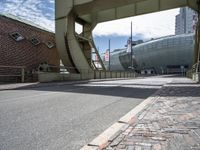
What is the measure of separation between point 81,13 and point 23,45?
7.88m

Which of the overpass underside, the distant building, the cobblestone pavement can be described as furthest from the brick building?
the distant building

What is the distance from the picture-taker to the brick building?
21.6 metres

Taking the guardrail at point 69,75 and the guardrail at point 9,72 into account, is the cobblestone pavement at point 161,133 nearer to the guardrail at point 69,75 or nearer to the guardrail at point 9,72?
the guardrail at point 9,72

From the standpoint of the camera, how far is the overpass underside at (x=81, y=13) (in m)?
25.1

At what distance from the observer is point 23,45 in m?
24.0

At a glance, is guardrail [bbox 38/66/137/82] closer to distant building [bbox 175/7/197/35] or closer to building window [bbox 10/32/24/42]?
building window [bbox 10/32/24/42]

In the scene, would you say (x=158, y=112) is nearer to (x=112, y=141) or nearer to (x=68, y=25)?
(x=112, y=141)

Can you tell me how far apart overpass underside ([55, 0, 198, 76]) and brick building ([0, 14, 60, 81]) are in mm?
1640

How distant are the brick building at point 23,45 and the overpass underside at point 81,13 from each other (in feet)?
5.38

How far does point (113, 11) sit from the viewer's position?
98.3 ft

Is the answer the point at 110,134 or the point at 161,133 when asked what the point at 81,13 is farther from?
the point at 161,133

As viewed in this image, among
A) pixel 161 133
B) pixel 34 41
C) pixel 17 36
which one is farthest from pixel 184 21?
pixel 161 133

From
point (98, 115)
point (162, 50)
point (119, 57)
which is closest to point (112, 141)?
point (98, 115)

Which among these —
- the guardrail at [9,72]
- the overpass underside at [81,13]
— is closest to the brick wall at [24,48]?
the guardrail at [9,72]
